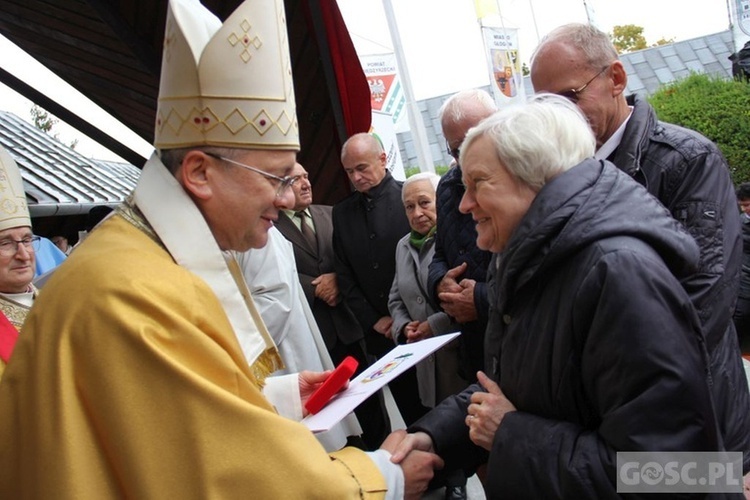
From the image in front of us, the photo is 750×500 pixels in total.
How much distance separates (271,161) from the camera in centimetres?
188

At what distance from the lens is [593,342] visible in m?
1.59

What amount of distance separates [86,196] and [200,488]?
7863mm

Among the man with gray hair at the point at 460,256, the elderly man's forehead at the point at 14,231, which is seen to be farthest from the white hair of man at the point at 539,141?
the elderly man's forehead at the point at 14,231

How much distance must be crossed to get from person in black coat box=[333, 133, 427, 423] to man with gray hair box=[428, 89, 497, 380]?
30.4 inches

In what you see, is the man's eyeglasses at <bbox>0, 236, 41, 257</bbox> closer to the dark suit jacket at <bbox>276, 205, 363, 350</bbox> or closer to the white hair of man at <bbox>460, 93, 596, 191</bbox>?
the dark suit jacket at <bbox>276, 205, 363, 350</bbox>

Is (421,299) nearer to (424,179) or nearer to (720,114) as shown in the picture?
(424,179)

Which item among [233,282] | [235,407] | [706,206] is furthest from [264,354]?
[706,206]

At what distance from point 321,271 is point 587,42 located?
2.37 meters

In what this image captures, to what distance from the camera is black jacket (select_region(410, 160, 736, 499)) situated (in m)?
1.52

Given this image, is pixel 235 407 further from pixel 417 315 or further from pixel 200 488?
pixel 417 315

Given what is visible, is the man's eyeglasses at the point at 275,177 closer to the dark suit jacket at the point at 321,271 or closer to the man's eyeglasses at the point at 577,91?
the man's eyeglasses at the point at 577,91

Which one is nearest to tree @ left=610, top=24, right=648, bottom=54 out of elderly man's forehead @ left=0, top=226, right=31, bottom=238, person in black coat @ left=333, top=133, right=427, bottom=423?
person in black coat @ left=333, top=133, right=427, bottom=423

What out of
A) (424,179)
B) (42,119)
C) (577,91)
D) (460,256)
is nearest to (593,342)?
(577,91)

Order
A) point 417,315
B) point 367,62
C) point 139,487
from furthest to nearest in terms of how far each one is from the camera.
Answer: point 367,62, point 417,315, point 139,487
